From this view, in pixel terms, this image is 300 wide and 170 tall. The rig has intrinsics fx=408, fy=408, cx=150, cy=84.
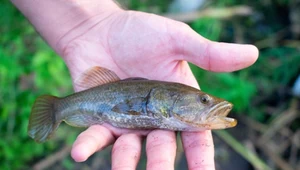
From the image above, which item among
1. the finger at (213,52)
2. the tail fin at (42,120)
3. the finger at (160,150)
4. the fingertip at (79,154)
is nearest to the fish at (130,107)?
the tail fin at (42,120)

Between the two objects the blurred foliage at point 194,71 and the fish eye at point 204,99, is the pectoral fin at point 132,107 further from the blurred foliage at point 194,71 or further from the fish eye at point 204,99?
the blurred foliage at point 194,71

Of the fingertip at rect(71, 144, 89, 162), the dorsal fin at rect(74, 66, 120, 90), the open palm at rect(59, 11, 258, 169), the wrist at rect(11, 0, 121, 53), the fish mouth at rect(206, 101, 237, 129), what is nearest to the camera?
the fingertip at rect(71, 144, 89, 162)

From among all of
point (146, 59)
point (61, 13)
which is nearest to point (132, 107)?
point (146, 59)

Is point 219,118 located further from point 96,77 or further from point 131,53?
point 96,77

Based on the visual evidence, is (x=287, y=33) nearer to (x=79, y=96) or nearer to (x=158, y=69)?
(x=158, y=69)

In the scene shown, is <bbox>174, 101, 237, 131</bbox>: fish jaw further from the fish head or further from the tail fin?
the tail fin

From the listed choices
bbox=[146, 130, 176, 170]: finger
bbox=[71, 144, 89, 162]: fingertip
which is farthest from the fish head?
bbox=[71, 144, 89, 162]: fingertip

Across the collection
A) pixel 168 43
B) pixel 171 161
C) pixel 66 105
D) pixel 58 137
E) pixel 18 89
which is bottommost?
pixel 58 137

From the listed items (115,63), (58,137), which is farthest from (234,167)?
(115,63)
